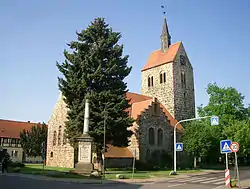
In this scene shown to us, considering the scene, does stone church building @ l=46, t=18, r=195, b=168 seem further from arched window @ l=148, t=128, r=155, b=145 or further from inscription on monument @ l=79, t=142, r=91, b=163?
inscription on monument @ l=79, t=142, r=91, b=163

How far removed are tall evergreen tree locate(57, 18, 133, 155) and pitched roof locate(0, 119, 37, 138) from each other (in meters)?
40.3

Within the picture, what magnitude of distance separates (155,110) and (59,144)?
629 inches

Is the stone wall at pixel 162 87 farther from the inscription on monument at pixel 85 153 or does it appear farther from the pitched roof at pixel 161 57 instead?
the inscription on monument at pixel 85 153

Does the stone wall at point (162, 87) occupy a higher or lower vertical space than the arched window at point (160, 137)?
higher

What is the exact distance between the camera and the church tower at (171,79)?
5258cm

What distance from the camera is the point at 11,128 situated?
219 feet

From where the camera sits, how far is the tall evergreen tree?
28.0 meters

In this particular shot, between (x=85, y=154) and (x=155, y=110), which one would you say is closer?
(x=85, y=154)

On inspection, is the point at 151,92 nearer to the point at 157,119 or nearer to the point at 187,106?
the point at 187,106

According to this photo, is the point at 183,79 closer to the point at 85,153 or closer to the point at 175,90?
the point at 175,90

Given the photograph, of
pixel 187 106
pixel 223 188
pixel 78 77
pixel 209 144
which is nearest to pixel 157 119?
pixel 209 144

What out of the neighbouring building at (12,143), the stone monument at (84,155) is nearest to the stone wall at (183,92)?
the stone monument at (84,155)

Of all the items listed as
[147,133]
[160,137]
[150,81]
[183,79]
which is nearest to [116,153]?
[147,133]

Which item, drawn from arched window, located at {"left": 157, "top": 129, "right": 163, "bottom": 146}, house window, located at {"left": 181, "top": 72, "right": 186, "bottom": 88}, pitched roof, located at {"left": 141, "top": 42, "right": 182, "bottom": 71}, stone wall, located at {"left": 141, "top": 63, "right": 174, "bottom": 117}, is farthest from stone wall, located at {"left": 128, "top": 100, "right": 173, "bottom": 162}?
pitched roof, located at {"left": 141, "top": 42, "right": 182, "bottom": 71}
